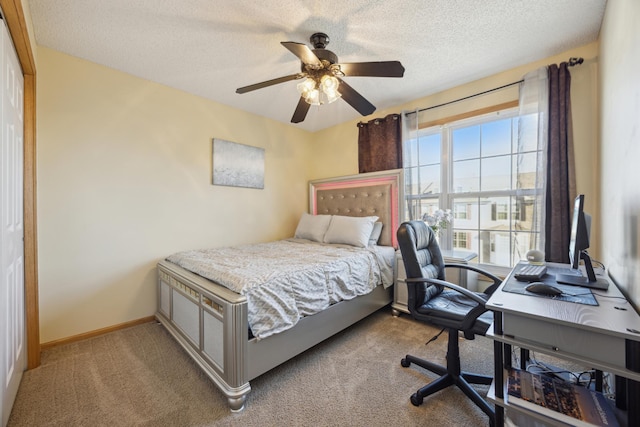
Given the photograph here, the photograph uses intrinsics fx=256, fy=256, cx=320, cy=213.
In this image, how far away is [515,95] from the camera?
2.47m

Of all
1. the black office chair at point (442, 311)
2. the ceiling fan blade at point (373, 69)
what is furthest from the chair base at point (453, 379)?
the ceiling fan blade at point (373, 69)

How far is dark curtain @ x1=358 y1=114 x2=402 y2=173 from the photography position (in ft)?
10.6

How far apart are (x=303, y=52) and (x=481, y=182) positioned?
2.27 m

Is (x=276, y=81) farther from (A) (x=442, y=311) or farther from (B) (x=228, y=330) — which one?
(A) (x=442, y=311)

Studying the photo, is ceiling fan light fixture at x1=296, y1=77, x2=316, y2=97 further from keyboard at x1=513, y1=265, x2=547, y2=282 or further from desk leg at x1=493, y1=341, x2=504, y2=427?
desk leg at x1=493, y1=341, x2=504, y2=427

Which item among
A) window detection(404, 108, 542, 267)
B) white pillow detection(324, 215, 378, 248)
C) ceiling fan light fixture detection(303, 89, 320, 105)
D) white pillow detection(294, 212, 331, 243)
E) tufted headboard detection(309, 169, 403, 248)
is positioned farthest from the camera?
white pillow detection(294, 212, 331, 243)

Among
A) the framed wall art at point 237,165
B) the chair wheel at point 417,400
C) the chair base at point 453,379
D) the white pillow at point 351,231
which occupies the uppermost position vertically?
the framed wall art at point 237,165

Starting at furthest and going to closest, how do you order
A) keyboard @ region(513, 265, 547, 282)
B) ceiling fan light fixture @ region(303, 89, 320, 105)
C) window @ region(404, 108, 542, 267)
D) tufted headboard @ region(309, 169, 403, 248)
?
1. tufted headboard @ region(309, 169, 403, 248)
2. window @ region(404, 108, 542, 267)
3. ceiling fan light fixture @ region(303, 89, 320, 105)
4. keyboard @ region(513, 265, 547, 282)

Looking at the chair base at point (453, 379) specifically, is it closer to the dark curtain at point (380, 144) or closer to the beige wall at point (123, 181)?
the beige wall at point (123, 181)

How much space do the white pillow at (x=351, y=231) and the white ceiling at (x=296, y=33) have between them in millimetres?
1546

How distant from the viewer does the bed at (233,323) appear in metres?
1.49

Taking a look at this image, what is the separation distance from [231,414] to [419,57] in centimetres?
300

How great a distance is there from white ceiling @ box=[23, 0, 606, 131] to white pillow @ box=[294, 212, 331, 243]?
1.74m

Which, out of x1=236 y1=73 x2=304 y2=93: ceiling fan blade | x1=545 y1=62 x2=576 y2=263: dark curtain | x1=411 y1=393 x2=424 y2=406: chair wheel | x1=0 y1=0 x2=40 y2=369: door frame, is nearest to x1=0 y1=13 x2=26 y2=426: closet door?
x1=0 y1=0 x2=40 y2=369: door frame
